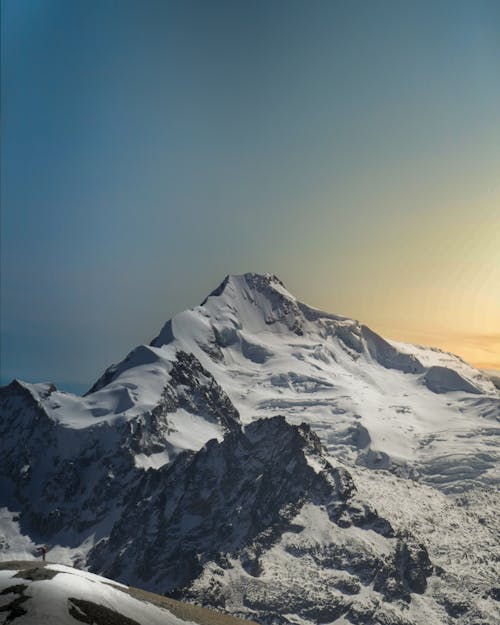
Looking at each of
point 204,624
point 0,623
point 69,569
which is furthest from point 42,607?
point 204,624

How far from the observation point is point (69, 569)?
8494cm

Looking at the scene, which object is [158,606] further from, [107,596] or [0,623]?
[0,623]

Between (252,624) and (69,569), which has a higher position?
(69,569)

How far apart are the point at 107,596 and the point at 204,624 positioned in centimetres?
1369

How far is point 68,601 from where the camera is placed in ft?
241

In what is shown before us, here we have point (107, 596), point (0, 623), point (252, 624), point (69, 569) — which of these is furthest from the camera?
point (252, 624)

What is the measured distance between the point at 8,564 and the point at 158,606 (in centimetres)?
1645

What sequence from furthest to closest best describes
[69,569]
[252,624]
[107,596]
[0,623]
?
1. [252,624]
2. [69,569]
3. [107,596]
4. [0,623]

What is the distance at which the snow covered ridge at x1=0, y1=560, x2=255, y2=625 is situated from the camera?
71062 millimetres

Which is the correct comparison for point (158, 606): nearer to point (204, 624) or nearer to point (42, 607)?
point (204, 624)

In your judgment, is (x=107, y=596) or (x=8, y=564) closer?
(x=107, y=596)

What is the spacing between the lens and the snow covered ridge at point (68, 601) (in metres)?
71.1

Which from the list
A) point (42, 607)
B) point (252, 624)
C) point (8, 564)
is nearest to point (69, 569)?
point (8, 564)

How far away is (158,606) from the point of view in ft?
283
